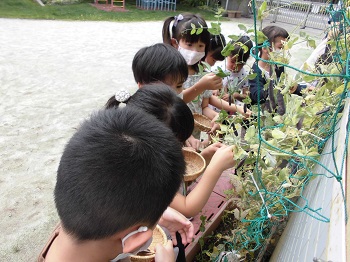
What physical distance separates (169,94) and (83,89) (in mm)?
3676

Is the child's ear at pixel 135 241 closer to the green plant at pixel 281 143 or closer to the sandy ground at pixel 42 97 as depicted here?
the green plant at pixel 281 143

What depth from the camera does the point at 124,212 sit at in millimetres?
846

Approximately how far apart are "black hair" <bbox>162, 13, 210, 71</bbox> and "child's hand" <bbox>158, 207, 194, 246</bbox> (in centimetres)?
137

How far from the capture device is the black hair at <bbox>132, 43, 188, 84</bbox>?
188 centimetres

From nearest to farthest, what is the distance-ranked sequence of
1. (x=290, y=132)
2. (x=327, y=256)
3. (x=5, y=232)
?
(x=327, y=256) → (x=290, y=132) → (x=5, y=232)

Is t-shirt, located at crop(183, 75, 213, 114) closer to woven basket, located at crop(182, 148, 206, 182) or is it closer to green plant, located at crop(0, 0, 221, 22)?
woven basket, located at crop(182, 148, 206, 182)

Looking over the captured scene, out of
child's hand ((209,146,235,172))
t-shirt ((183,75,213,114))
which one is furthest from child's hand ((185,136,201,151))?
child's hand ((209,146,235,172))

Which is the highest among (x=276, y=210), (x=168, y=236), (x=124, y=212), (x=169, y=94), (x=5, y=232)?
(x=169, y=94)

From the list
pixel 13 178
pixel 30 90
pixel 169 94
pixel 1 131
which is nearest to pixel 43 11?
pixel 30 90

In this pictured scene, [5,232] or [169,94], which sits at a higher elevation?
[169,94]

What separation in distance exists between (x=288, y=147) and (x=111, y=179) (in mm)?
615

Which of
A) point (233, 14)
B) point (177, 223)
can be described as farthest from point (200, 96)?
point (233, 14)

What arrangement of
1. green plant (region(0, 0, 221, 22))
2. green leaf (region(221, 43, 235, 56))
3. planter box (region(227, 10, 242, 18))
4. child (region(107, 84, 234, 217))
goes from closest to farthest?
green leaf (region(221, 43, 235, 56))
child (region(107, 84, 234, 217))
green plant (region(0, 0, 221, 22))
planter box (region(227, 10, 242, 18))

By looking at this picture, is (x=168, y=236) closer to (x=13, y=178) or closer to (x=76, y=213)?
(x=76, y=213)
